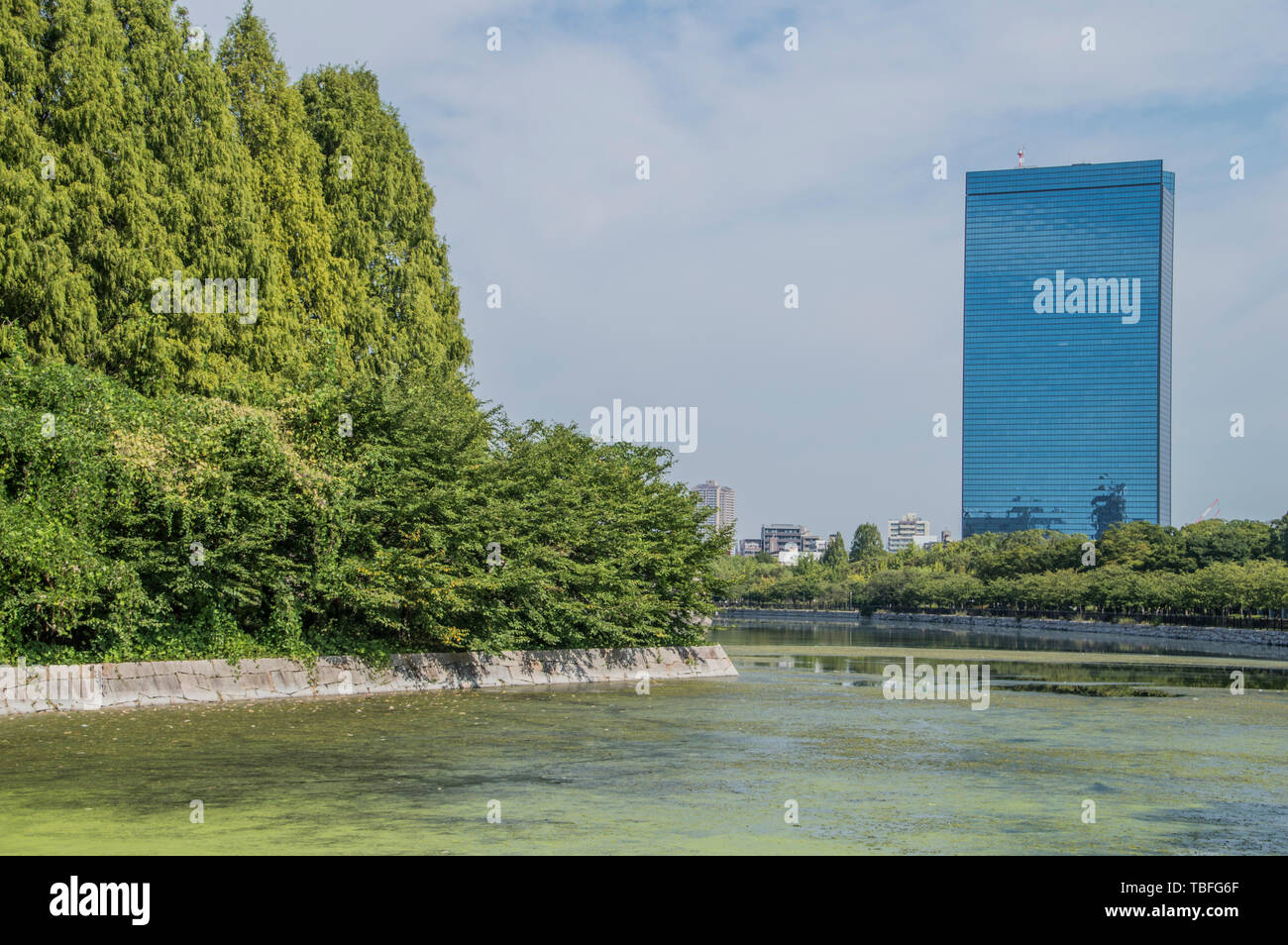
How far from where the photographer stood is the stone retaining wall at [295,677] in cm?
2245

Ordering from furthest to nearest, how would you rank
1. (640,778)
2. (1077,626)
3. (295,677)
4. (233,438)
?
(1077,626)
(233,438)
(295,677)
(640,778)

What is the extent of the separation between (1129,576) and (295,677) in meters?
113

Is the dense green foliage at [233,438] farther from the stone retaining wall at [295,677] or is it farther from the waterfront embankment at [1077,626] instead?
the waterfront embankment at [1077,626]

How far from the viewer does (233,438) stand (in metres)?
27.4

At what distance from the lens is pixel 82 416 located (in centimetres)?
2611

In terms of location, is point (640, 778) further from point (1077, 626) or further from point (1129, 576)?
point (1129, 576)

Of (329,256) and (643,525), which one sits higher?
(329,256)

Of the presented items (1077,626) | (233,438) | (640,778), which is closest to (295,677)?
(233,438)

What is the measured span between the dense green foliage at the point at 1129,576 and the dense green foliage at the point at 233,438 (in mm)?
53630

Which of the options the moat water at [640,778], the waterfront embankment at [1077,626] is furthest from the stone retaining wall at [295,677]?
the waterfront embankment at [1077,626]

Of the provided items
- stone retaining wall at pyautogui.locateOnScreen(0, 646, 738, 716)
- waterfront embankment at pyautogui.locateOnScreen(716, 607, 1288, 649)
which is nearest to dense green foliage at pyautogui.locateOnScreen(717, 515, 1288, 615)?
waterfront embankment at pyautogui.locateOnScreen(716, 607, 1288, 649)
